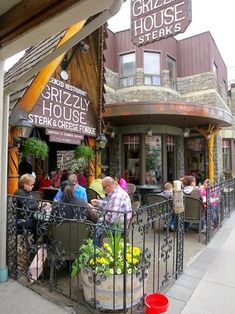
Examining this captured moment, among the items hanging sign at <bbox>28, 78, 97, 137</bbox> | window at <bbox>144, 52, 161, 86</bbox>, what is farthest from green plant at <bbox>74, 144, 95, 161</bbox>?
window at <bbox>144, 52, 161, 86</bbox>

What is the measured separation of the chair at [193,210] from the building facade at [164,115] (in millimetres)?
4089

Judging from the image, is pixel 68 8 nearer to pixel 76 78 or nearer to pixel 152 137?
pixel 76 78

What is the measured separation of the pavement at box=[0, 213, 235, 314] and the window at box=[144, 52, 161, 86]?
30.9ft

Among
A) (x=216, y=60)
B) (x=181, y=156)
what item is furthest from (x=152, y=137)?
(x=216, y=60)

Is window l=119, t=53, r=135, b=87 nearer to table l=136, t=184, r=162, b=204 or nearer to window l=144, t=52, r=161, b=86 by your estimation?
window l=144, t=52, r=161, b=86

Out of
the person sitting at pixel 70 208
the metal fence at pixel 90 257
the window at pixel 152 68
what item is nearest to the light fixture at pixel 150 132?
the window at pixel 152 68

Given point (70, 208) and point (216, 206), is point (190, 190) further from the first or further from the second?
point (70, 208)

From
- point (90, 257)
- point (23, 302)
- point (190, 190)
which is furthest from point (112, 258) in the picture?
point (190, 190)

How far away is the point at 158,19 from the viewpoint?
22.0 ft

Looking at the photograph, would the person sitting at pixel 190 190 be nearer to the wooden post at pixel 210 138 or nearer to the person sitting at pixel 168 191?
the person sitting at pixel 168 191

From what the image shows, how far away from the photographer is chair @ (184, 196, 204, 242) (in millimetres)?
5812

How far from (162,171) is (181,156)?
1938 mm

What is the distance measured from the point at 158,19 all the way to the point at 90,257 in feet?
18.9

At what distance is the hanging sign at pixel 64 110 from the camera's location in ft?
20.2
